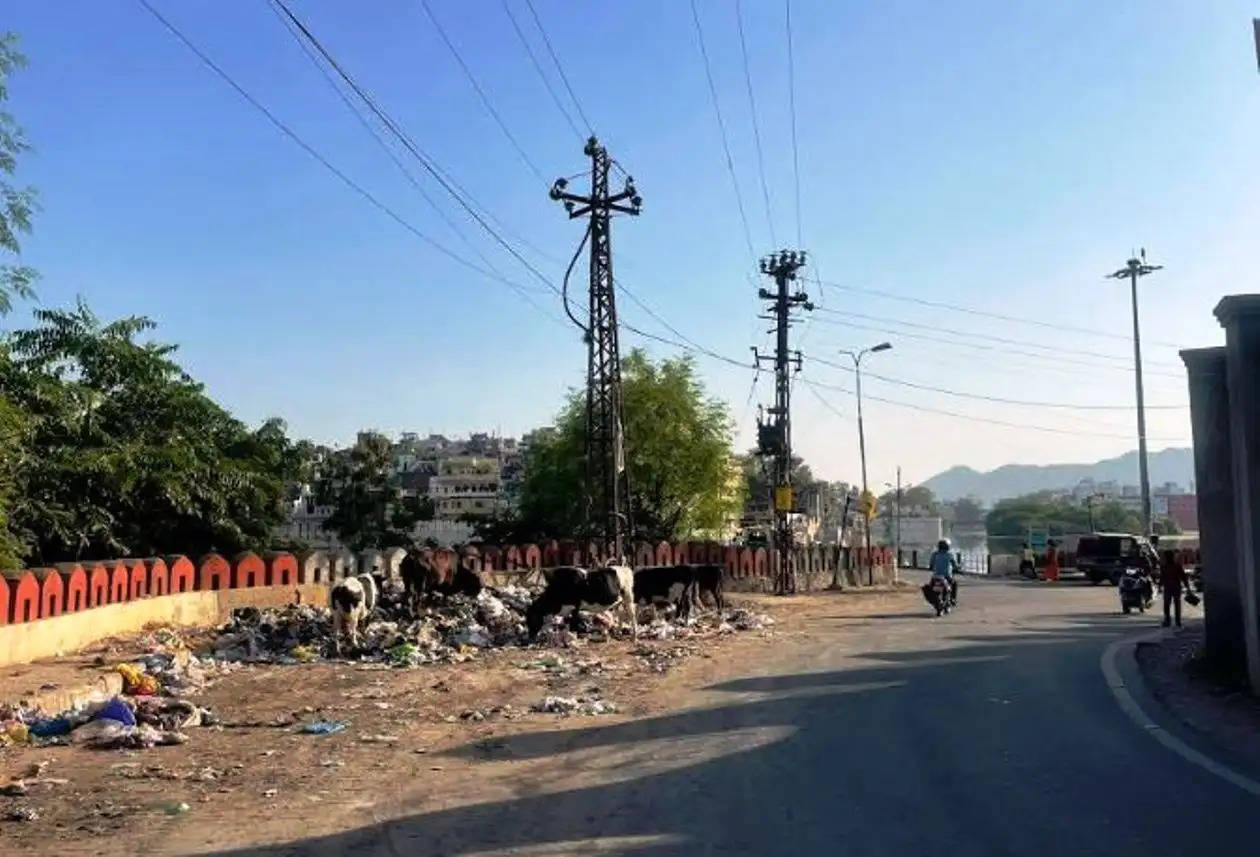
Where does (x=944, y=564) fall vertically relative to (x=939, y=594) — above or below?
above

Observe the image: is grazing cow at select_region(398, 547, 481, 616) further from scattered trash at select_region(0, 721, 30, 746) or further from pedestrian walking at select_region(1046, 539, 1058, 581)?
pedestrian walking at select_region(1046, 539, 1058, 581)

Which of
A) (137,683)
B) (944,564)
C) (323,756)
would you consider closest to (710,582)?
(944,564)

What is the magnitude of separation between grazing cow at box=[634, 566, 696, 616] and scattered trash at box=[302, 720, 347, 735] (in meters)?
14.6

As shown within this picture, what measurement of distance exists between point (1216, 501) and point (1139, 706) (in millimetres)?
4102

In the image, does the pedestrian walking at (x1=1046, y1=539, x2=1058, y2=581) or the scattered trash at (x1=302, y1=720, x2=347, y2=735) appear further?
the pedestrian walking at (x1=1046, y1=539, x2=1058, y2=581)

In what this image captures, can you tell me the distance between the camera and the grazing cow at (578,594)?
23.5m

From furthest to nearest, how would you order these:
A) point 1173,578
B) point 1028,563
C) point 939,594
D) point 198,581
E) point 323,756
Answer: point 1028,563, point 939,594, point 198,581, point 1173,578, point 323,756

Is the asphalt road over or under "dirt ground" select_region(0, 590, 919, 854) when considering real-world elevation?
over

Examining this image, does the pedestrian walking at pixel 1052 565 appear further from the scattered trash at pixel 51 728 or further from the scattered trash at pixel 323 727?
the scattered trash at pixel 51 728

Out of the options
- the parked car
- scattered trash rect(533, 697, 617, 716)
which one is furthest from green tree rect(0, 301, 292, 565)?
the parked car

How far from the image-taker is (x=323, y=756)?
1089cm

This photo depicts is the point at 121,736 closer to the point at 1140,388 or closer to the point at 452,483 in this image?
the point at 1140,388

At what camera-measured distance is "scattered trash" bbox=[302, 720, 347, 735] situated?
40.0ft

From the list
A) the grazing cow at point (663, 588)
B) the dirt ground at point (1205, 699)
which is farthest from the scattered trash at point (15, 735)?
the grazing cow at point (663, 588)
